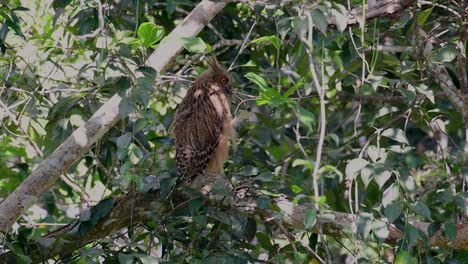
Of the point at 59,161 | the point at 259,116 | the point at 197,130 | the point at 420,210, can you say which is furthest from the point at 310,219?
the point at 259,116

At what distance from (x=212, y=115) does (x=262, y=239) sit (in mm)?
1544

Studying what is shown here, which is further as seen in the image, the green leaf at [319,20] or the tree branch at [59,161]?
the tree branch at [59,161]

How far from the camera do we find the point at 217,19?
6.78 metres

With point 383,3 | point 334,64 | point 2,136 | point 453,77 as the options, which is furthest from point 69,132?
point 453,77

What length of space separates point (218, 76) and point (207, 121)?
318mm

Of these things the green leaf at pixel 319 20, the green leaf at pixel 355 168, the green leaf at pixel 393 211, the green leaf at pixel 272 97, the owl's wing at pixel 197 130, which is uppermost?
the green leaf at pixel 319 20

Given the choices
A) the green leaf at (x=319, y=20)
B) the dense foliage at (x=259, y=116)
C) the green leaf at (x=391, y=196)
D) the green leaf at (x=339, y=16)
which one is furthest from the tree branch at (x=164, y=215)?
the green leaf at (x=319, y=20)

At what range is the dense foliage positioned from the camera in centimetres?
436

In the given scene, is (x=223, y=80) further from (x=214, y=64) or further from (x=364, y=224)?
(x=364, y=224)

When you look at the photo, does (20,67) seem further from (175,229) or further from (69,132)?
(175,229)

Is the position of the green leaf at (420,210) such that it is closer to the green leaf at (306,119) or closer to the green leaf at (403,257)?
the green leaf at (403,257)

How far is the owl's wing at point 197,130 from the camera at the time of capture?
20.4 feet

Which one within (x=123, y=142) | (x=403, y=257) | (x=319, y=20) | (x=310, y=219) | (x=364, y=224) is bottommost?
(x=403, y=257)

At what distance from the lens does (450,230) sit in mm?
4434
